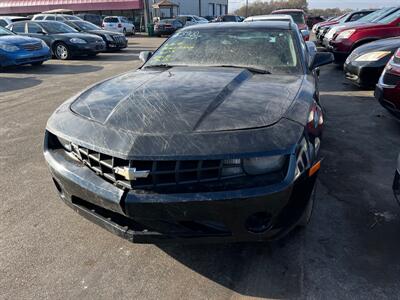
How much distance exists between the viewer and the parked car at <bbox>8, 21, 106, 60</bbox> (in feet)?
42.0

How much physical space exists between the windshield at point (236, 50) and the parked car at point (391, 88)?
5.79ft

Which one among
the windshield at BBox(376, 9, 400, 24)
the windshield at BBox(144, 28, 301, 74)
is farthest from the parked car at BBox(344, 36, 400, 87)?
the windshield at BBox(144, 28, 301, 74)

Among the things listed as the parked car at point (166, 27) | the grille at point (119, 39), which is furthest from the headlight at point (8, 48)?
the parked car at point (166, 27)

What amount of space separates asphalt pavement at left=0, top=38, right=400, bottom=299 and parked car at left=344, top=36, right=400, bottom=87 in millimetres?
3303

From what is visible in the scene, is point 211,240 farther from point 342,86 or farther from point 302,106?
point 342,86

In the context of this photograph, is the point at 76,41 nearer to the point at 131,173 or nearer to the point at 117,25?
the point at 131,173

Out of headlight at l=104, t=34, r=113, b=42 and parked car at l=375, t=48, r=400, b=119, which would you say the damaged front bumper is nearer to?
parked car at l=375, t=48, r=400, b=119

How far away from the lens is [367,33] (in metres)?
9.24

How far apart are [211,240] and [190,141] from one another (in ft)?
1.98

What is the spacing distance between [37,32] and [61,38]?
3.93ft

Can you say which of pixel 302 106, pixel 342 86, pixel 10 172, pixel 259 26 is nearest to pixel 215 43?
pixel 259 26

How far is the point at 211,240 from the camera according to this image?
83.4 inches

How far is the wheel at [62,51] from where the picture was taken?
509 inches

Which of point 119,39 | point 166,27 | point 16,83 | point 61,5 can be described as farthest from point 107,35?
point 61,5
